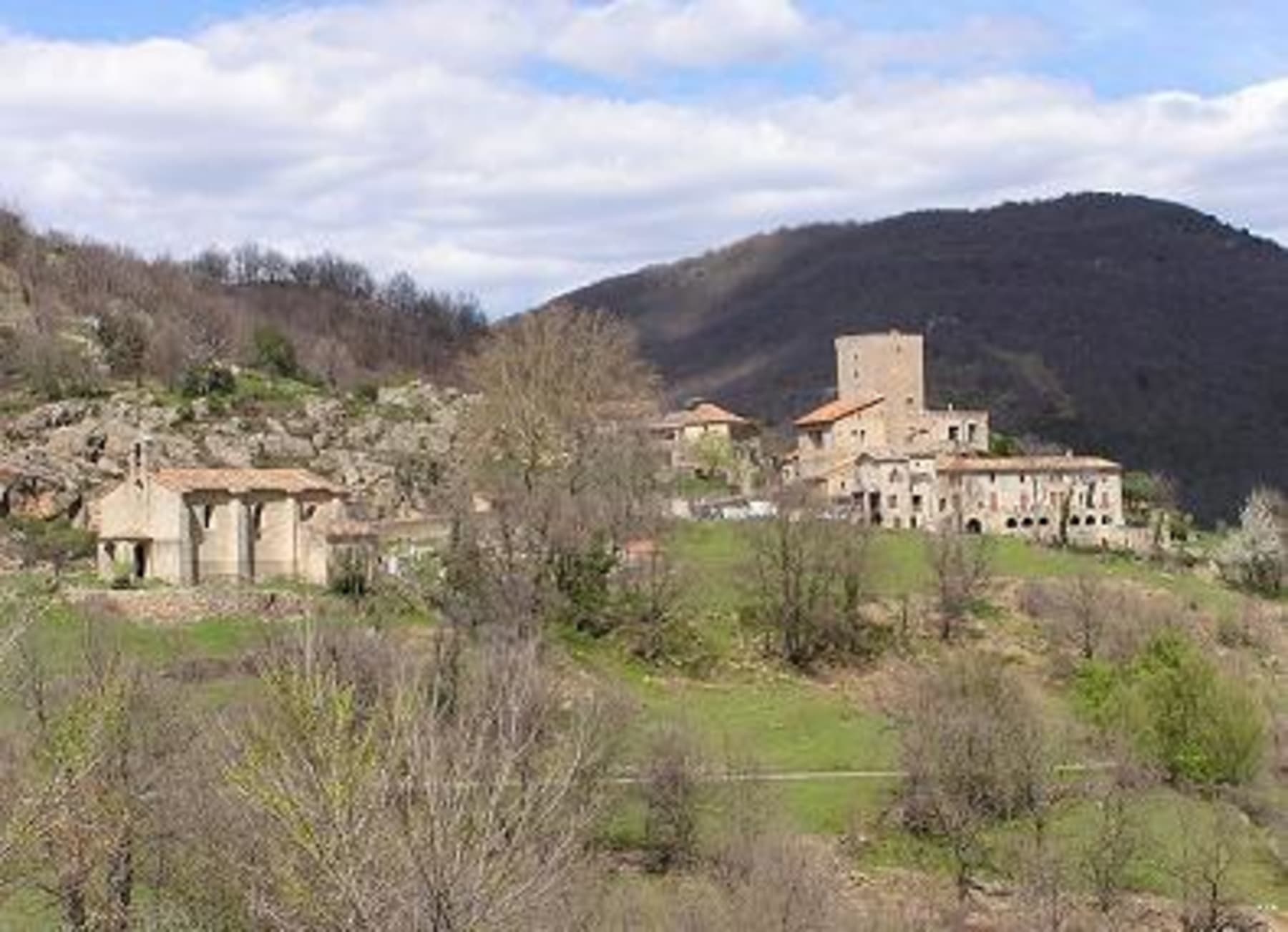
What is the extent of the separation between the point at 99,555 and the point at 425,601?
1138 centimetres

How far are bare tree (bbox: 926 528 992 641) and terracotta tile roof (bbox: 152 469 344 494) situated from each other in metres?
20.1

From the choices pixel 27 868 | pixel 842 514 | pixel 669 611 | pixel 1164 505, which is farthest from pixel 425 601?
pixel 1164 505

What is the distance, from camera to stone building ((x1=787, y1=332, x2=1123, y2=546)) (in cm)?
8569

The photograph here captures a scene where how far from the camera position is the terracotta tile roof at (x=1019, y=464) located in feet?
284

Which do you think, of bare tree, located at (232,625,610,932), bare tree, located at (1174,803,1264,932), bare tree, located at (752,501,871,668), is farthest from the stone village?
bare tree, located at (232,625,610,932)

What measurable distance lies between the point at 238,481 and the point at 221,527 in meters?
1.90

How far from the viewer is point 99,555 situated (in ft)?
197

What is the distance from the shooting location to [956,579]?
6153 cm

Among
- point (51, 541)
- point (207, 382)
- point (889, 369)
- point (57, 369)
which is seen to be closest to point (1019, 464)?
point (889, 369)

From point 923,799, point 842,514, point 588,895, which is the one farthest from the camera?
point 842,514

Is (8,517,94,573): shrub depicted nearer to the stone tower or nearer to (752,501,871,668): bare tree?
(752,501,871,668): bare tree

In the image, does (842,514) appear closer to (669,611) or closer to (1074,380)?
(669,611)

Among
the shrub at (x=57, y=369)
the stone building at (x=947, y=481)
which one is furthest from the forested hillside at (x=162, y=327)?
the stone building at (x=947, y=481)

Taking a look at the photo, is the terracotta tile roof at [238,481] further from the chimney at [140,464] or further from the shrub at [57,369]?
the shrub at [57,369]
